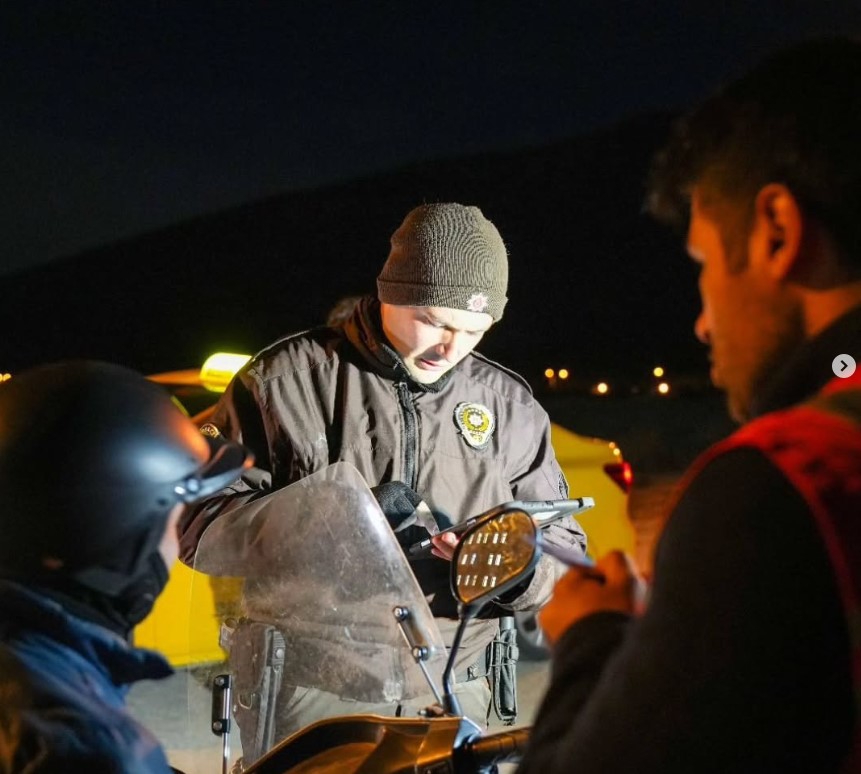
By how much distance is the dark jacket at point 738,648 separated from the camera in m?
1.19

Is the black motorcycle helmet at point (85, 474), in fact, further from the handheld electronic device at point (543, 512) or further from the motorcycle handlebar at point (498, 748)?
the handheld electronic device at point (543, 512)

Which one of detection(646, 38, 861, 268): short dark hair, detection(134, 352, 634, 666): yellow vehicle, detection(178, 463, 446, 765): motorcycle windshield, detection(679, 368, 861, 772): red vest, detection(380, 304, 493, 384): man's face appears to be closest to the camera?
detection(679, 368, 861, 772): red vest

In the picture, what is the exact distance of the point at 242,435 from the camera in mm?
3307

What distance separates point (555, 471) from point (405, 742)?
181 centimetres

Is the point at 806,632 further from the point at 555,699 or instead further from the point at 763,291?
the point at 763,291

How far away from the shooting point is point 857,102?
1.44m

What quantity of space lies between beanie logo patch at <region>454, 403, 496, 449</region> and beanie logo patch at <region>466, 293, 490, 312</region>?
0.31 m

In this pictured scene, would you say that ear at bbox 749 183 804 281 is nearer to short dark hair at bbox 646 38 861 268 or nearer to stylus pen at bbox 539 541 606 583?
short dark hair at bbox 646 38 861 268

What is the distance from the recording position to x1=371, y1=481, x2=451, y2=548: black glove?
314 centimetres

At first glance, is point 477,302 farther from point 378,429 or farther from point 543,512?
point 543,512

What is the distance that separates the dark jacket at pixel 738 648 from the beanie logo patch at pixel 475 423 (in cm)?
218

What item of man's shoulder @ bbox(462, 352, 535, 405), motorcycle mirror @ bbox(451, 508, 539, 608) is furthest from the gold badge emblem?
motorcycle mirror @ bbox(451, 508, 539, 608)

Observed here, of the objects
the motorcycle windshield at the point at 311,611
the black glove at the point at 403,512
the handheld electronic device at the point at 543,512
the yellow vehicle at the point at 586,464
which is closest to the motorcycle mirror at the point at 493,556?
the motorcycle windshield at the point at 311,611

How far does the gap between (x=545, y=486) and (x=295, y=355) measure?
95cm
